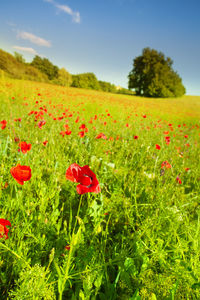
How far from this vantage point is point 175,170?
2449 mm

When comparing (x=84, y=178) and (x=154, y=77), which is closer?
(x=84, y=178)

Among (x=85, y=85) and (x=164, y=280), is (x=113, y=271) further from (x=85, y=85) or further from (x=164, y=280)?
(x=85, y=85)

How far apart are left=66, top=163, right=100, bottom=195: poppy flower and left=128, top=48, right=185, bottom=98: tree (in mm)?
39301

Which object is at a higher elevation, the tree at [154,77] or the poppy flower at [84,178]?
the tree at [154,77]

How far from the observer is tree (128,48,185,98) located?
3638 centimetres

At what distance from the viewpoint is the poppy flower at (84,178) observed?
782mm

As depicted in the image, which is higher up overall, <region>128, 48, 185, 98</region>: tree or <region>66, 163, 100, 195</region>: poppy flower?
<region>128, 48, 185, 98</region>: tree

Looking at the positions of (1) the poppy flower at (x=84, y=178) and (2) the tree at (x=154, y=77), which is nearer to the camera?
(1) the poppy flower at (x=84, y=178)

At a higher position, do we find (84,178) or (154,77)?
(154,77)

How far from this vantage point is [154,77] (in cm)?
3781

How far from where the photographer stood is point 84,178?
31.3 inches

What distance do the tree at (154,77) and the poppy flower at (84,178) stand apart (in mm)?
39301

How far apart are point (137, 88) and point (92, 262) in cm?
4507

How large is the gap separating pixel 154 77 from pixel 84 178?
42776 millimetres
